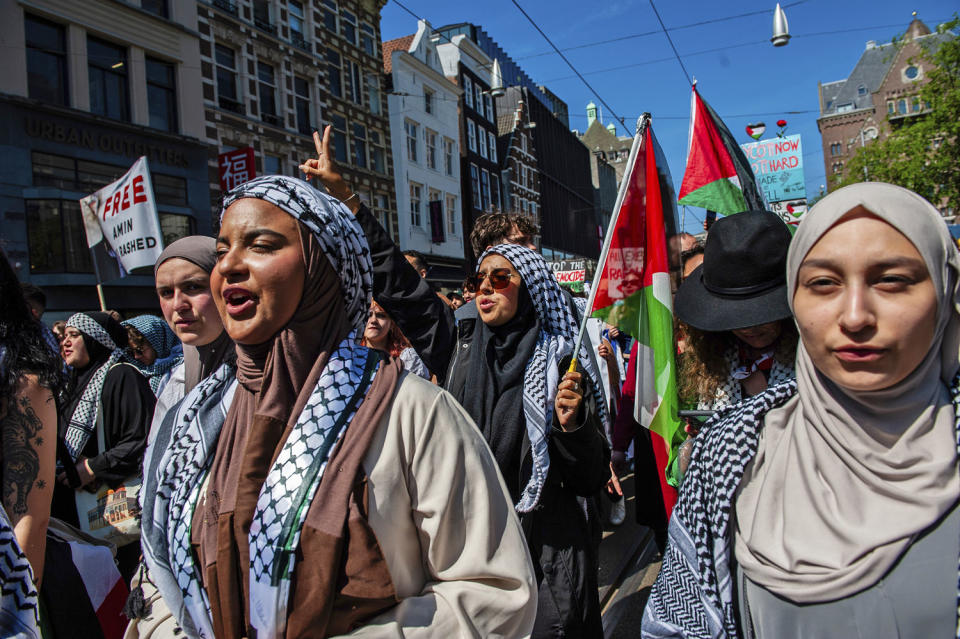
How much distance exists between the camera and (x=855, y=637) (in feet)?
4.47

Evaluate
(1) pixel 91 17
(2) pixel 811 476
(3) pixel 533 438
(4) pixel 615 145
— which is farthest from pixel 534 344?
(4) pixel 615 145

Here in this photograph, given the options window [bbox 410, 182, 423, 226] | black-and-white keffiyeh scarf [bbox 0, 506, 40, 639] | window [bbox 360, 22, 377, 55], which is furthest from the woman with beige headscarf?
window [bbox 410, 182, 423, 226]

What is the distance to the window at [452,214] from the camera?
1198 inches

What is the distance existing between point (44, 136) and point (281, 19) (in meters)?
9.32

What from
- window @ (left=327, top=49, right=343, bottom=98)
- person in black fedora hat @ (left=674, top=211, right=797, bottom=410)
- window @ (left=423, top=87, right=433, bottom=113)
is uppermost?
window @ (left=423, top=87, right=433, bottom=113)

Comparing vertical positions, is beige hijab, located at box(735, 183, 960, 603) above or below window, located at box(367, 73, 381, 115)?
below

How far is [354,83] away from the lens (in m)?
24.5

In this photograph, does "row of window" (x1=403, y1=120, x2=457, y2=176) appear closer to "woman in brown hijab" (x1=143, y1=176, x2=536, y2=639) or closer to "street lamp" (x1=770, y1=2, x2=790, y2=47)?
"street lamp" (x1=770, y1=2, x2=790, y2=47)

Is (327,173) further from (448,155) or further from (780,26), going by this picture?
(448,155)

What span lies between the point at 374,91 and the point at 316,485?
26489 mm

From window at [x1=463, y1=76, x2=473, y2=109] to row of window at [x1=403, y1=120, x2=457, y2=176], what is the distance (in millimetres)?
3345

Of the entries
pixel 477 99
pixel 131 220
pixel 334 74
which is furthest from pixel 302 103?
pixel 131 220

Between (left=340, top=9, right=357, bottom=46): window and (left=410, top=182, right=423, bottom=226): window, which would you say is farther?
(left=410, top=182, right=423, bottom=226): window

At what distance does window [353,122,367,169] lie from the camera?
24359mm
